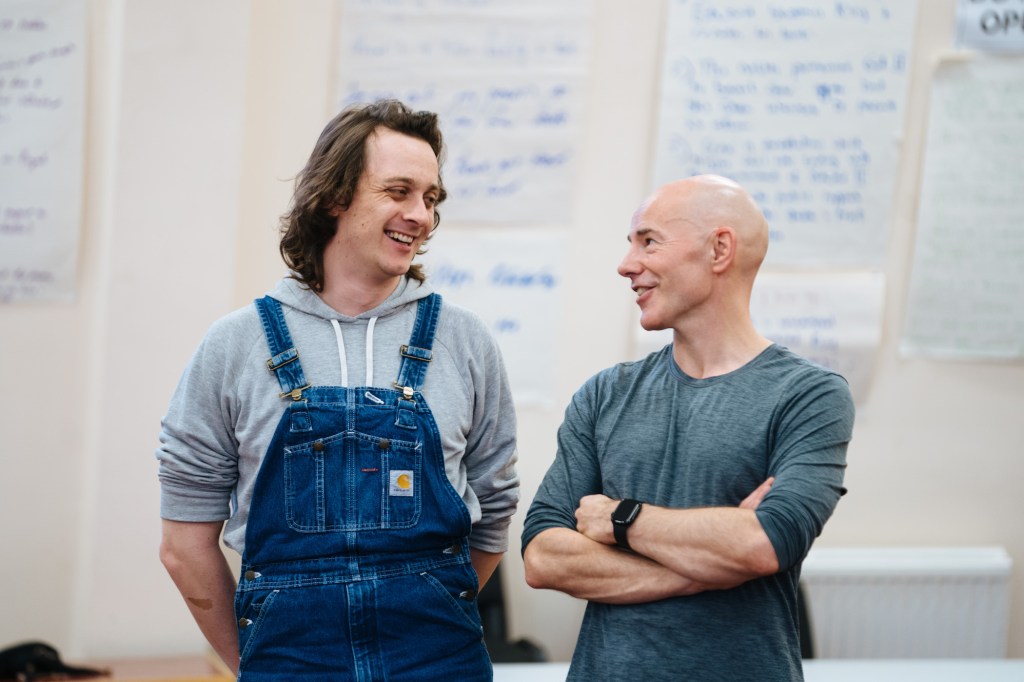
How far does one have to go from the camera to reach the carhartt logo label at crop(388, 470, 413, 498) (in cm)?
169

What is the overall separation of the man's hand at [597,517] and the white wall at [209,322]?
1.69m

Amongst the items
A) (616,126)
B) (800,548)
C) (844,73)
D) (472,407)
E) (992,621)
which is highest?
(844,73)

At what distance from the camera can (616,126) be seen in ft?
11.2

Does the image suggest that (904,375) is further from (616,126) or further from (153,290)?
(153,290)

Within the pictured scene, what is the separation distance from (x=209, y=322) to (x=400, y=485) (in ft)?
5.17

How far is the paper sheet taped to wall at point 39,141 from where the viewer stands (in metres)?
3.07

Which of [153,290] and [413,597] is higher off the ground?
[153,290]

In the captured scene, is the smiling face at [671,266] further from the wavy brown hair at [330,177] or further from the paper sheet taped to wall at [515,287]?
the paper sheet taped to wall at [515,287]

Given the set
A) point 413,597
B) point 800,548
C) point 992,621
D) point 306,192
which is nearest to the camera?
point 800,548

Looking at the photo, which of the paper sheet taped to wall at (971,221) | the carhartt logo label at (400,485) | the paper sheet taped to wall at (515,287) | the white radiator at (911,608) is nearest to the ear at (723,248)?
the carhartt logo label at (400,485)

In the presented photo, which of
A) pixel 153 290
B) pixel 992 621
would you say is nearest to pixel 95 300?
pixel 153 290

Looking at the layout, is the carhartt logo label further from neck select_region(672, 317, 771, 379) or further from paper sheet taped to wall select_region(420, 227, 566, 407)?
paper sheet taped to wall select_region(420, 227, 566, 407)

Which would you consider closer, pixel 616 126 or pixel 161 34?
pixel 161 34

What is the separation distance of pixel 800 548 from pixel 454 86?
7.06 ft
